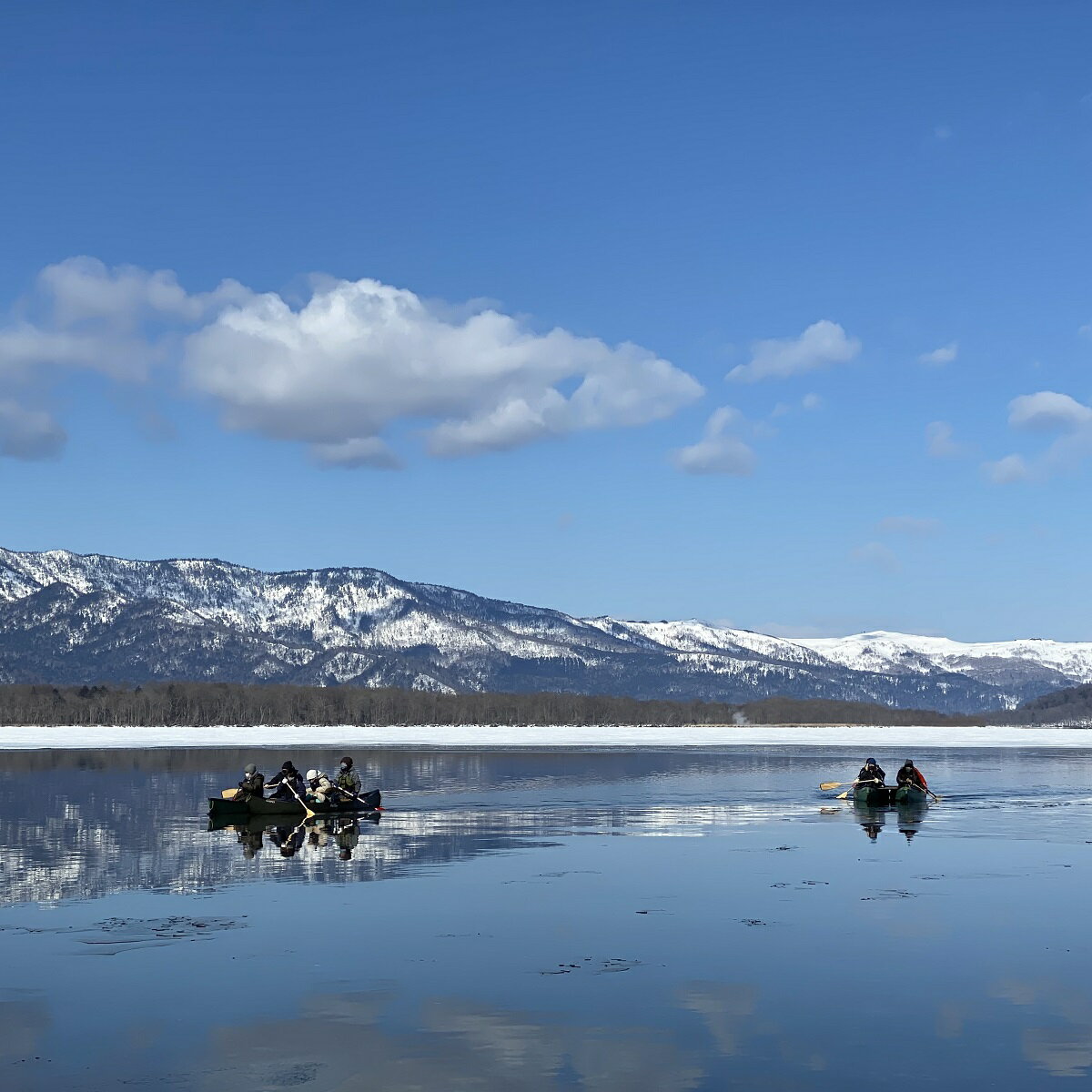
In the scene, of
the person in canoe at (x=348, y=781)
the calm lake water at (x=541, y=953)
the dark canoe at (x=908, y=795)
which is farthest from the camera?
the dark canoe at (x=908, y=795)

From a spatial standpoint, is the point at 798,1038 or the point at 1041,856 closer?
the point at 798,1038

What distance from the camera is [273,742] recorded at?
12719cm

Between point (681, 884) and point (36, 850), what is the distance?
16483mm

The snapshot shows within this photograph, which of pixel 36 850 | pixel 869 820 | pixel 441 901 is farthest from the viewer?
pixel 869 820

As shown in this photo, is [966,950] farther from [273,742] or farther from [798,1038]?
[273,742]

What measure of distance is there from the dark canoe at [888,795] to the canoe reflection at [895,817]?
22cm

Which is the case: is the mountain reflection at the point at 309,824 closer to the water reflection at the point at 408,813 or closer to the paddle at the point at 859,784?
the water reflection at the point at 408,813

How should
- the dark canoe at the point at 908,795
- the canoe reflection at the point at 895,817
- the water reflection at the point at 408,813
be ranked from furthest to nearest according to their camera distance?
the dark canoe at the point at 908,795 → the canoe reflection at the point at 895,817 → the water reflection at the point at 408,813

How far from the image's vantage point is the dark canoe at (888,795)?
174ft

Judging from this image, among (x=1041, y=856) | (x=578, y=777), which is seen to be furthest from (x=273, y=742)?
(x=1041, y=856)

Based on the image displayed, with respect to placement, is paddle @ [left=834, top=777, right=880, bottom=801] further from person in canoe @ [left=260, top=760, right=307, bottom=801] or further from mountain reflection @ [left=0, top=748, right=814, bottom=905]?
person in canoe @ [left=260, top=760, right=307, bottom=801]

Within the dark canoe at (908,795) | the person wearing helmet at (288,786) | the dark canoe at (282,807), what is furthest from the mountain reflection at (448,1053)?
the dark canoe at (908,795)

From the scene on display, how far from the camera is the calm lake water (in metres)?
15.3

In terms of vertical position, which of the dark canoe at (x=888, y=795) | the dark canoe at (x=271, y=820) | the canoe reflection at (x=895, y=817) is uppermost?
the dark canoe at (x=888, y=795)
